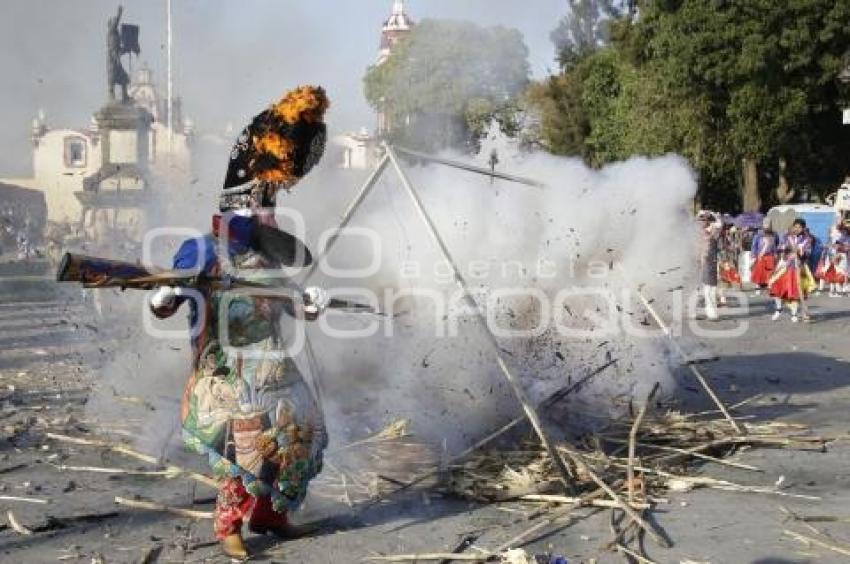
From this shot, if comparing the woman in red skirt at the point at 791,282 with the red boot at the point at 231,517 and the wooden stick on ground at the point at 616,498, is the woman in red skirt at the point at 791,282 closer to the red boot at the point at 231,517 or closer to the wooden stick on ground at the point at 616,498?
the wooden stick on ground at the point at 616,498

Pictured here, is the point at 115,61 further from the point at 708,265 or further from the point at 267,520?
the point at 267,520

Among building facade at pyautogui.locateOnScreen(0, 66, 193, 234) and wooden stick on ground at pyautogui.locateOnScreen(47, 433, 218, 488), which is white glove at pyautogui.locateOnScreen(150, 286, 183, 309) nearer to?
wooden stick on ground at pyautogui.locateOnScreen(47, 433, 218, 488)

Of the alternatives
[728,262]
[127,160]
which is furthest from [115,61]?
[728,262]

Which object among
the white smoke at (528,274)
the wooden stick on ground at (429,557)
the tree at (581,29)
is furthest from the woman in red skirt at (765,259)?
the tree at (581,29)

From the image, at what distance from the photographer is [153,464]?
6980 millimetres

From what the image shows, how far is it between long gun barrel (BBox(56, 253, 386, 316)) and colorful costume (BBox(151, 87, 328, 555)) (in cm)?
4

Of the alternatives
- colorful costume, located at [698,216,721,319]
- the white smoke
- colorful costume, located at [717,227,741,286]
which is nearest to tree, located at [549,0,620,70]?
colorful costume, located at [717,227,741,286]

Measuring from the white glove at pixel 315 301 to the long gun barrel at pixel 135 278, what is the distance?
0.08 metres

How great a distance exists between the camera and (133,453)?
720 centimetres

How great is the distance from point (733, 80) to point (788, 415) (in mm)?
23023

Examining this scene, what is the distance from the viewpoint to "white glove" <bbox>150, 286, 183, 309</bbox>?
491 cm

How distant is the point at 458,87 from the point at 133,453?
36.3 feet

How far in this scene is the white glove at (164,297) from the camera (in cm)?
491

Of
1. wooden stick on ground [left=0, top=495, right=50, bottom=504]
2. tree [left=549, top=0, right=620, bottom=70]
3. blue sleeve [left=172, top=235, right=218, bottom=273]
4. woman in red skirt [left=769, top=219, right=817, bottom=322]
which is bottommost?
wooden stick on ground [left=0, top=495, right=50, bottom=504]
